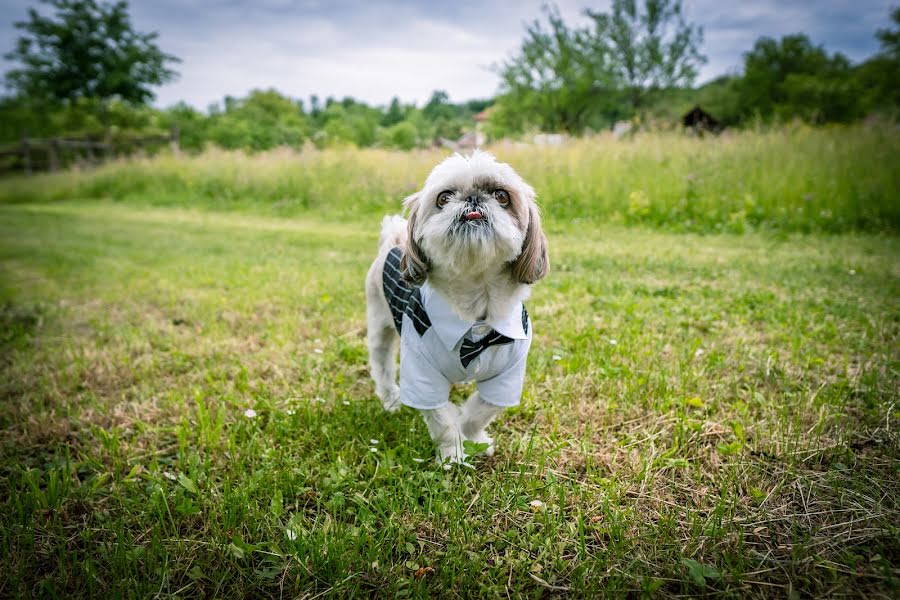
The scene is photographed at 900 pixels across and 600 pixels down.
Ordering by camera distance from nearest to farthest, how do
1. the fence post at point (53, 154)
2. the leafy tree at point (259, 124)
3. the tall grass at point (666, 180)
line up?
1. the tall grass at point (666, 180)
2. the fence post at point (53, 154)
3. the leafy tree at point (259, 124)

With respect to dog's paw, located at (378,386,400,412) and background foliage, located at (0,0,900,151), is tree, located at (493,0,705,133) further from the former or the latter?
dog's paw, located at (378,386,400,412)

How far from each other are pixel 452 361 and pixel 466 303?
0.30 metres

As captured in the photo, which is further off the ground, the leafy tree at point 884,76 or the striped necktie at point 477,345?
the leafy tree at point 884,76

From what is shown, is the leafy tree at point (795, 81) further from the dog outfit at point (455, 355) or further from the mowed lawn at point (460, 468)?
the dog outfit at point (455, 355)

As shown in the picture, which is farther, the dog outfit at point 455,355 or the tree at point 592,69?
the tree at point 592,69

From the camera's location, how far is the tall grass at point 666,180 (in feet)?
31.0

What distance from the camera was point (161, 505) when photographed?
80.5 inches

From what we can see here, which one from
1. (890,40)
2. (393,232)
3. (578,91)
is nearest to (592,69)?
(578,91)

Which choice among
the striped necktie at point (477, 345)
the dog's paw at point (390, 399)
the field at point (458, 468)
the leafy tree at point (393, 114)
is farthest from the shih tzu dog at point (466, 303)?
the leafy tree at point (393, 114)

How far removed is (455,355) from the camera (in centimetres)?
230

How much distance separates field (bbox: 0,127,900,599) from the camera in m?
1.73

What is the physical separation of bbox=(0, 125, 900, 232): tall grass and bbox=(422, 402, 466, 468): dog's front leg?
333 inches

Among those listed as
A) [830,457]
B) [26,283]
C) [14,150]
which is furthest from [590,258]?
[14,150]

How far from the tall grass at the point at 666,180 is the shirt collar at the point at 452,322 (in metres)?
8.28
